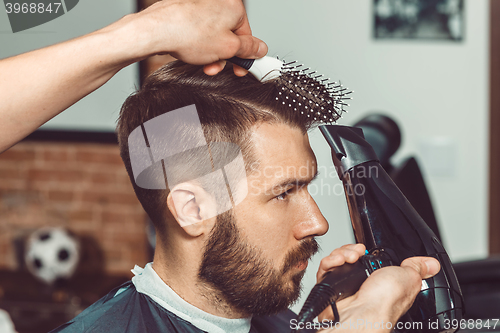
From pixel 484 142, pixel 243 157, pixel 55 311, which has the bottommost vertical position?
pixel 55 311

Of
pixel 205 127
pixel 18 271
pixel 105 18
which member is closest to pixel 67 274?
pixel 18 271

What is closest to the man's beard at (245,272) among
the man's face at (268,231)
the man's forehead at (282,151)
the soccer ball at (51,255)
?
the man's face at (268,231)

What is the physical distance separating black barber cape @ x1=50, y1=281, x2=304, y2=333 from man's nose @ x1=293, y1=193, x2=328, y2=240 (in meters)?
0.27

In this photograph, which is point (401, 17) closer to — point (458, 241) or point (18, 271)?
point (458, 241)

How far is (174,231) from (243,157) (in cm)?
20

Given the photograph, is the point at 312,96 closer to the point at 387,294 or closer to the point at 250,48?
the point at 250,48

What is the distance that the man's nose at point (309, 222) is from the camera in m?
0.81

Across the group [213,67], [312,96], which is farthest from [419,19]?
[213,67]

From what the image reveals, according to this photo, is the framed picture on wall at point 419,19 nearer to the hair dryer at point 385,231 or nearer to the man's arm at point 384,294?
the hair dryer at point 385,231

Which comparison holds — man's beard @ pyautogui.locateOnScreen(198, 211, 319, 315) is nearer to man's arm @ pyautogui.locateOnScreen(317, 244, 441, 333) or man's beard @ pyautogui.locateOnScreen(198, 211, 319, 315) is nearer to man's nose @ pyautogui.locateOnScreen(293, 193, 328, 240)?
man's nose @ pyautogui.locateOnScreen(293, 193, 328, 240)

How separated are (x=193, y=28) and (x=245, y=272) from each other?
0.45 meters

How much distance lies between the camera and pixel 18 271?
2.36 m

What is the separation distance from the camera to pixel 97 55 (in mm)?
562

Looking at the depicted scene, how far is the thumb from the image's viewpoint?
688mm
